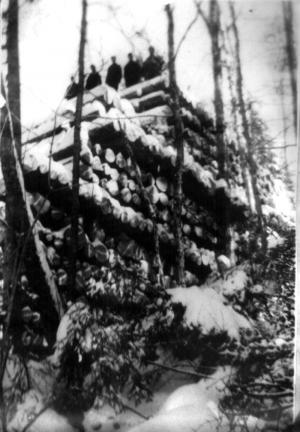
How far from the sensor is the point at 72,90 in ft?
7.86

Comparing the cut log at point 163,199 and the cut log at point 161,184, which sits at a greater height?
the cut log at point 161,184

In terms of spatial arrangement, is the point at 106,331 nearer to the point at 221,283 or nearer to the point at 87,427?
the point at 87,427

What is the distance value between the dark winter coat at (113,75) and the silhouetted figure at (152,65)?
158 mm

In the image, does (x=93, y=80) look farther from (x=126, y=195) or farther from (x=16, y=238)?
(x=16, y=238)

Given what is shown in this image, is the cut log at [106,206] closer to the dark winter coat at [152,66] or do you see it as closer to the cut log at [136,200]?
the cut log at [136,200]

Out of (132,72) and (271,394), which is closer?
(271,394)

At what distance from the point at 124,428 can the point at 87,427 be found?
0.20 meters

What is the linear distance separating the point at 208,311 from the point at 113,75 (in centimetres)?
151

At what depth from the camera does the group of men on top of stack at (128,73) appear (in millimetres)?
2400

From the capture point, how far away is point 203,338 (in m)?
2.29

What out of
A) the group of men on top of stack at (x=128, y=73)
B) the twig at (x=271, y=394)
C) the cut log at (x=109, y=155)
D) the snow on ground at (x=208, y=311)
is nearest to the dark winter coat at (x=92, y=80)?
the group of men on top of stack at (x=128, y=73)

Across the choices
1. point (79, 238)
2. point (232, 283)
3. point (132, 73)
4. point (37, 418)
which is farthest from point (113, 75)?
point (37, 418)

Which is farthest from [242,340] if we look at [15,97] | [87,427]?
[15,97]

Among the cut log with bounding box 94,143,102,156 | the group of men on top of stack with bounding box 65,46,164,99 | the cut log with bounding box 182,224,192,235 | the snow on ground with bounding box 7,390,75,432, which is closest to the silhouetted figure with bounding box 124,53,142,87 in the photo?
the group of men on top of stack with bounding box 65,46,164,99
